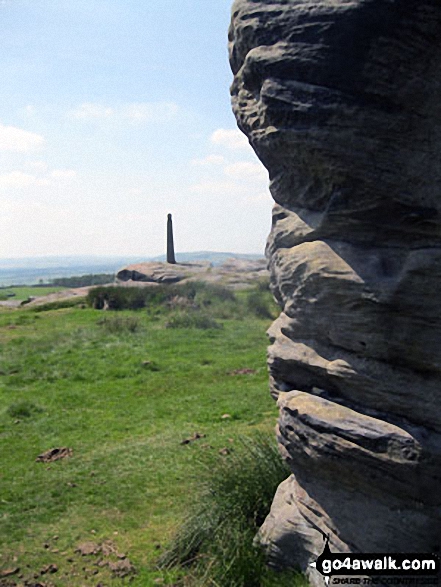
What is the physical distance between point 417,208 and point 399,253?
0.39 meters

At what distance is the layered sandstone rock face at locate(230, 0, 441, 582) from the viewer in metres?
4.20

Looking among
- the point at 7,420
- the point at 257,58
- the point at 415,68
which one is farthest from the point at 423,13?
the point at 7,420

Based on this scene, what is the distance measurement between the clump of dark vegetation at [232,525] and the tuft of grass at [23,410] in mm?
5712

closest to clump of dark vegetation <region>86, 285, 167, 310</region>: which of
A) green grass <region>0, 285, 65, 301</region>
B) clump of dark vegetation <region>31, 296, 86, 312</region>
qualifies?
clump of dark vegetation <region>31, 296, 86, 312</region>

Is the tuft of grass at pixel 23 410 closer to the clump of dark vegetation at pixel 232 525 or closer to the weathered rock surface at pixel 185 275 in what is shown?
the clump of dark vegetation at pixel 232 525

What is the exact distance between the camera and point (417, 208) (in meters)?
4.40

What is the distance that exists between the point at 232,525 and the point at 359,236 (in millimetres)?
3364

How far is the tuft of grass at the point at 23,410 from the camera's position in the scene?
36.7 ft

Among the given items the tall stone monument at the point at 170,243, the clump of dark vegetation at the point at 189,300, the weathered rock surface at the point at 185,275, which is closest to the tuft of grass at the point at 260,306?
the clump of dark vegetation at the point at 189,300

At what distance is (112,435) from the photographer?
32.8ft

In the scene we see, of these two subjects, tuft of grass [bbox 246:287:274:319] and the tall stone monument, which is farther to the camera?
the tall stone monument

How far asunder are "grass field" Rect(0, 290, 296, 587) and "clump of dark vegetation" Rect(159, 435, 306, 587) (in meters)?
0.36

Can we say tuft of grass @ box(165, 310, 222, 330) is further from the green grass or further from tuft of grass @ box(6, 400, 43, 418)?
the green grass

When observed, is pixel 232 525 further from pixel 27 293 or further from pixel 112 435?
pixel 27 293
